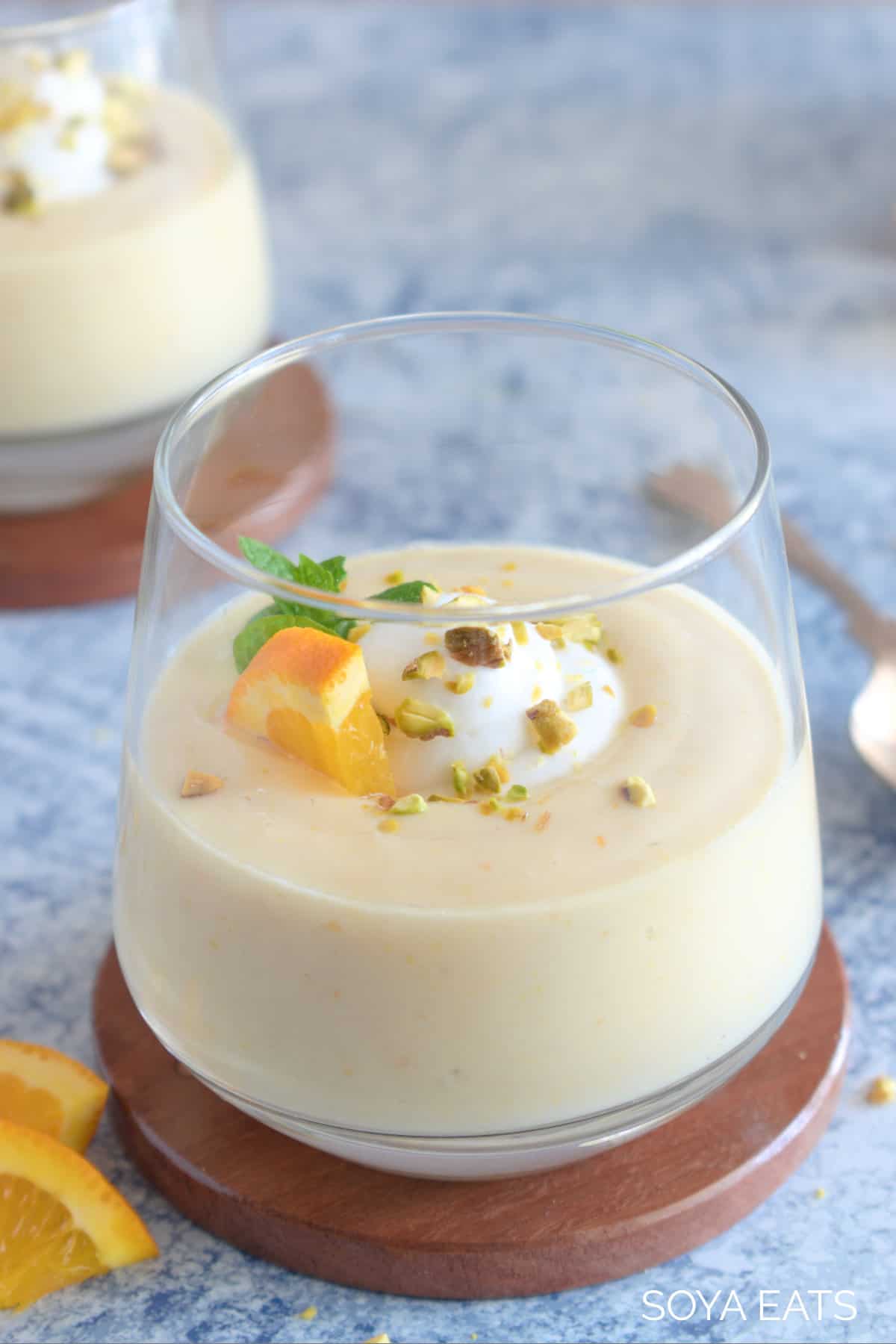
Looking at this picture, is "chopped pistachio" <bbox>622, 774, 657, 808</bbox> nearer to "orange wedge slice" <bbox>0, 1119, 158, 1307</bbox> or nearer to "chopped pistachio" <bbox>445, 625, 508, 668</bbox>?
"chopped pistachio" <bbox>445, 625, 508, 668</bbox>

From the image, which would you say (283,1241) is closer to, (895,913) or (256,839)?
(256,839)

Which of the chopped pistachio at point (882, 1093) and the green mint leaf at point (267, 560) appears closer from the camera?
the green mint leaf at point (267, 560)

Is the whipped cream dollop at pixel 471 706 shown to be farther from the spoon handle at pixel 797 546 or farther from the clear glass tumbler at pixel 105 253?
the clear glass tumbler at pixel 105 253

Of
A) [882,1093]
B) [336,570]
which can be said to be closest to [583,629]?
[336,570]

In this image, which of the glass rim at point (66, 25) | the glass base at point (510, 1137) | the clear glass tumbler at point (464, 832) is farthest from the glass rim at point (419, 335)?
the glass rim at point (66, 25)

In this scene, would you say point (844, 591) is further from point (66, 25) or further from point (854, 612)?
point (66, 25)

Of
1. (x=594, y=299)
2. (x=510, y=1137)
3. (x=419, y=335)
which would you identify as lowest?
(x=594, y=299)
